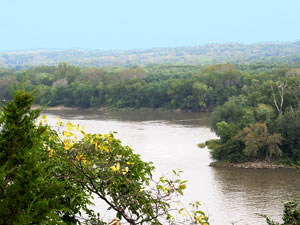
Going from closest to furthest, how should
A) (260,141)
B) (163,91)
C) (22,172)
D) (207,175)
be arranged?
(22,172), (207,175), (260,141), (163,91)

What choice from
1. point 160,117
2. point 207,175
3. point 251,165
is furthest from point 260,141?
point 160,117

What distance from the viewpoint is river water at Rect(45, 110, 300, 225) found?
2744 cm

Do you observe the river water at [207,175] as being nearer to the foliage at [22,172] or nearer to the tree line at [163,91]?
the foliage at [22,172]

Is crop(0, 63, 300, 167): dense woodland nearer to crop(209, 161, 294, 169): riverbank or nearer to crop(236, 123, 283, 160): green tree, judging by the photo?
crop(236, 123, 283, 160): green tree

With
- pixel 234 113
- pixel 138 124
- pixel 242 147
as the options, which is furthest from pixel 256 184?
pixel 138 124

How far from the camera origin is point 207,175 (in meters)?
35.7

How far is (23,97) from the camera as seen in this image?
597cm

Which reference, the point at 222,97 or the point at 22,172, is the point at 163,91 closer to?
the point at 222,97

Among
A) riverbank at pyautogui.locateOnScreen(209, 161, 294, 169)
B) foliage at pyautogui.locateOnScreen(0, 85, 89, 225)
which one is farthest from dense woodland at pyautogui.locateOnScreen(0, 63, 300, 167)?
riverbank at pyautogui.locateOnScreen(209, 161, 294, 169)

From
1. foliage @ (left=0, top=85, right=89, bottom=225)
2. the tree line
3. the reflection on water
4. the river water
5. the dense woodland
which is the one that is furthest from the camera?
the tree line

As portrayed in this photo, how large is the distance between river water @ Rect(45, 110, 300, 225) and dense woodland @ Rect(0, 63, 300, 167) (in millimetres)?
2642

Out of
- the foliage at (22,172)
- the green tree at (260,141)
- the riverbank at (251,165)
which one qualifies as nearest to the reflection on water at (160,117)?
the green tree at (260,141)

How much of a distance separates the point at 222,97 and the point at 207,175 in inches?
1606

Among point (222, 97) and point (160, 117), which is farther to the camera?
point (222, 97)
